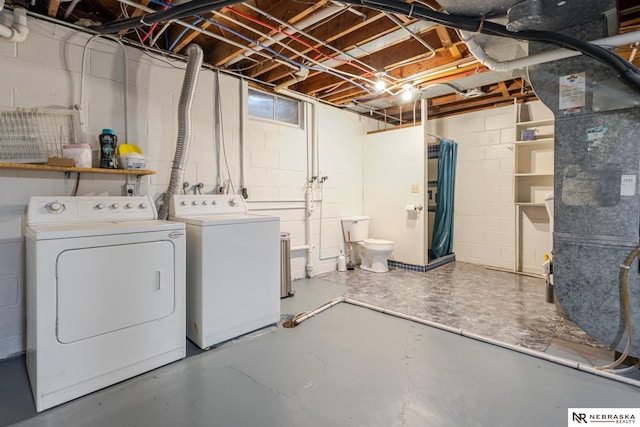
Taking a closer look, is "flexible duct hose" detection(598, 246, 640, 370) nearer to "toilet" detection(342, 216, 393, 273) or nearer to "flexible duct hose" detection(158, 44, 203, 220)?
"toilet" detection(342, 216, 393, 273)

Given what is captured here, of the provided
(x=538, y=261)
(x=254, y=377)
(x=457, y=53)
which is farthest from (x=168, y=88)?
(x=538, y=261)

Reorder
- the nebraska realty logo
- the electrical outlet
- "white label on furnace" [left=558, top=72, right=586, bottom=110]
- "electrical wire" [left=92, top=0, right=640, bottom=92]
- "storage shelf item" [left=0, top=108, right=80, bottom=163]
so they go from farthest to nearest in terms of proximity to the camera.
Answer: the electrical outlet → "storage shelf item" [left=0, top=108, right=80, bottom=163] → "white label on furnace" [left=558, top=72, right=586, bottom=110] → "electrical wire" [left=92, top=0, right=640, bottom=92] → the nebraska realty logo

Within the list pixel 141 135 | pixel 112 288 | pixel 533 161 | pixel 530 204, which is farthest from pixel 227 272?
pixel 533 161

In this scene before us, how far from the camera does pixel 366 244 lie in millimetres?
4270

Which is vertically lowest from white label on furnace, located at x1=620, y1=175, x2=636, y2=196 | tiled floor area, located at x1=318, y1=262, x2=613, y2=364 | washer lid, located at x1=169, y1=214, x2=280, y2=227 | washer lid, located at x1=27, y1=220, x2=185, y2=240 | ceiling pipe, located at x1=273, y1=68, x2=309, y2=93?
tiled floor area, located at x1=318, y1=262, x2=613, y2=364

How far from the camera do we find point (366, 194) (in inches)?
191

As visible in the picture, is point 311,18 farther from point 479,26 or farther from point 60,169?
point 60,169

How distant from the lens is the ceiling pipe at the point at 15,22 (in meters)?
1.99

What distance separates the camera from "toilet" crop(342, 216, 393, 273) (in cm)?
421

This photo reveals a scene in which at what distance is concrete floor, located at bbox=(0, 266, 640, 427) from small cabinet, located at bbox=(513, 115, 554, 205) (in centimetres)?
280

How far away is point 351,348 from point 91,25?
10.1ft

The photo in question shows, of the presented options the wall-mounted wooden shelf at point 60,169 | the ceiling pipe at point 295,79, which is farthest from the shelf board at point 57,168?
the ceiling pipe at point 295,79

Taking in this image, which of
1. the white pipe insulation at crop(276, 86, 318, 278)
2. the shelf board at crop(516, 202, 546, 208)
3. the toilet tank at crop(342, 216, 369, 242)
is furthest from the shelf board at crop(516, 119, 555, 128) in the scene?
the white pipe insulation at crop(276, 86, 318, 278)

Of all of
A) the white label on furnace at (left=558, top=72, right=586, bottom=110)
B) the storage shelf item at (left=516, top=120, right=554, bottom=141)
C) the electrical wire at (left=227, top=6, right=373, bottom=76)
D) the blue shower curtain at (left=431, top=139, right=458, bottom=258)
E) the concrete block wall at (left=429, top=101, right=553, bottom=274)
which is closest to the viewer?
the white label on furnace at (left=558, top=72, right=586, bottom=110)
